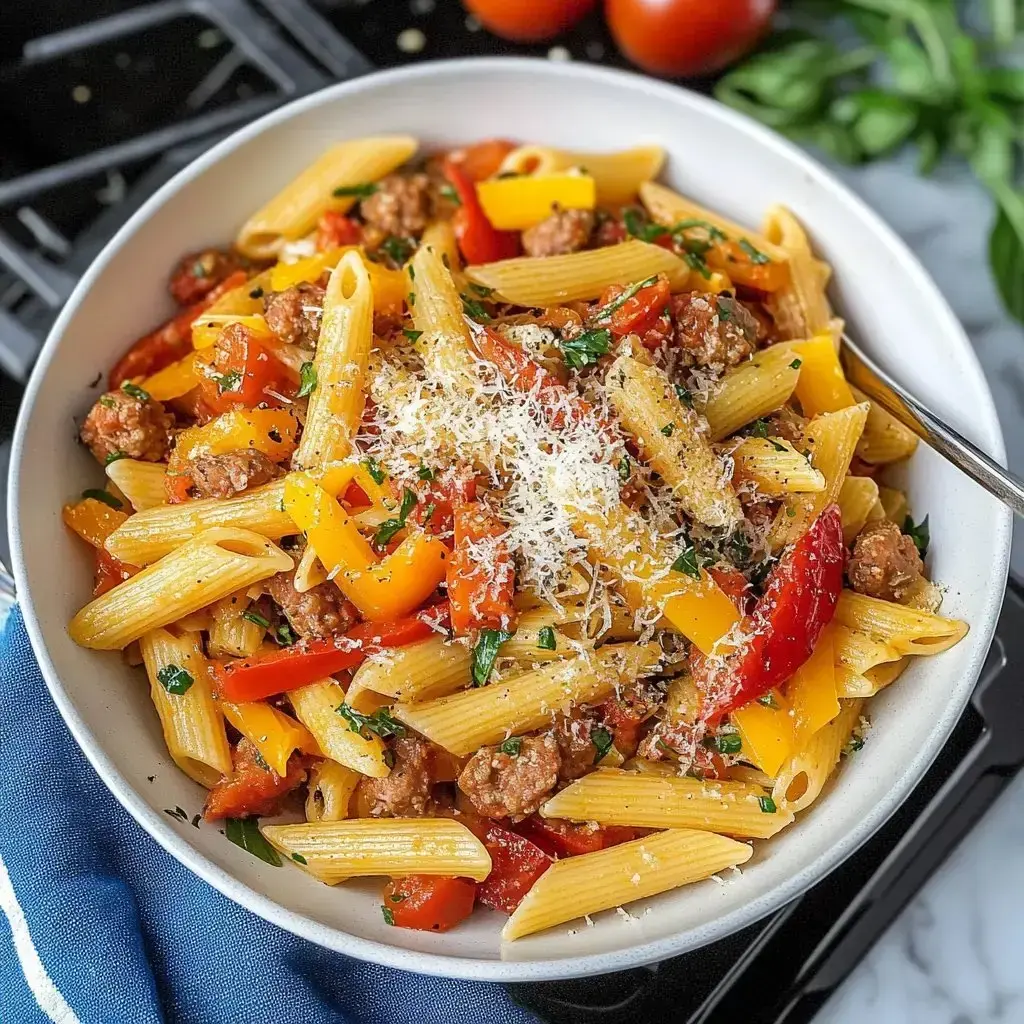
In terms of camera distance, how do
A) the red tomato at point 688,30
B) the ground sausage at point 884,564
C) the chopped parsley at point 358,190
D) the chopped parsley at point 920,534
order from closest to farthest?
the ground sausage at point 884,564 < the chopped parsley at point 920,534 < the chopped parsley at point 358,190 < the red tomato at point 688,30

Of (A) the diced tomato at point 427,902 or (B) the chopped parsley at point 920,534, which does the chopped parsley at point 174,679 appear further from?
(B) the chopped parsley at point 920,534

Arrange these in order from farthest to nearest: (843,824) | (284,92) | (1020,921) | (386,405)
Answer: (284,92) → (1020,921) → (386,405) → (843,824)

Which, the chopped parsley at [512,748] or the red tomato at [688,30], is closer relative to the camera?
the chopped parsley at [512,748]

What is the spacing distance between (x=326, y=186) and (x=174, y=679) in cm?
133

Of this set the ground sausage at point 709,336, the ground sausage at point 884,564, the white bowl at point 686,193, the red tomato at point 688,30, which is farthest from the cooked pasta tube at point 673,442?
the red tomato at point 688,30

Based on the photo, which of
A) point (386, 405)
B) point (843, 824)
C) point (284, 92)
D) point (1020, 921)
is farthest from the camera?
point (284, 92)

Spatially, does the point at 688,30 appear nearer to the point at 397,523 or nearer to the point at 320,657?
the point at 397,523

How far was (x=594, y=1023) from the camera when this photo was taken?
2.55m

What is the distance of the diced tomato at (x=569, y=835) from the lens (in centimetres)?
239

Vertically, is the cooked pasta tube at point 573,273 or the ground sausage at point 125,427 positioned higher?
the ground sausage at point 125,427

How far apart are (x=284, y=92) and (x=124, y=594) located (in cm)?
183

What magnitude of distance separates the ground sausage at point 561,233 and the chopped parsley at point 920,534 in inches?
43.0

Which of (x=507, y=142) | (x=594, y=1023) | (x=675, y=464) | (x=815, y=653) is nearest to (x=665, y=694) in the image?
(x=815, y=653)

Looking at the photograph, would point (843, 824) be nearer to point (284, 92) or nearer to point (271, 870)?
point (271, 870)
